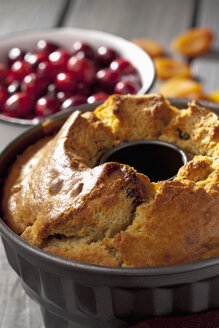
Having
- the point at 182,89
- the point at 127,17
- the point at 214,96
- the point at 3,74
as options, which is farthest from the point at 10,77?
the point at 127,17

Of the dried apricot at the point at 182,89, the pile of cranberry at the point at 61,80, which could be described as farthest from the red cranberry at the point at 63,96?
the dried apricot at the point at 182,89

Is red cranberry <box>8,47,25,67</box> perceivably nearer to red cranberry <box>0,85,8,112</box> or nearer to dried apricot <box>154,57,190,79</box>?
red cranberry <box>0,85,8,112</box>

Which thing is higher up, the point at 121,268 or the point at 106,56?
the point at 121,268

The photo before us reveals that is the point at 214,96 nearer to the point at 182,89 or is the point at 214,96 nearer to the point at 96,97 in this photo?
the point at 182,89

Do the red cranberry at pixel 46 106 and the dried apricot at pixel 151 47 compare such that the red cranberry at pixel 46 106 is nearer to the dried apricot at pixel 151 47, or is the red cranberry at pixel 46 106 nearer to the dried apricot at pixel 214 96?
the dried apricot at pixel 214 96

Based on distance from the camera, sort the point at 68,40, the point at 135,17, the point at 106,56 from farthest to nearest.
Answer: the point at 135,17, the point at 68,40, the point at 106,56

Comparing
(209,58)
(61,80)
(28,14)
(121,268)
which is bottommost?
(209,58)
